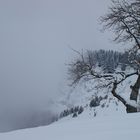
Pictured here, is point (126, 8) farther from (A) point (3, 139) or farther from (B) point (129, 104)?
(A) point (3, 139)

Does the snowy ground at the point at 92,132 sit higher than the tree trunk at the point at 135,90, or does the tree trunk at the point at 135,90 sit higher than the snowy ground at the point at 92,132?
the tree trunk at the point at 135,90

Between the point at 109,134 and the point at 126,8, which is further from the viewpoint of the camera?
the point at 126,8

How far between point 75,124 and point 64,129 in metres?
0.62

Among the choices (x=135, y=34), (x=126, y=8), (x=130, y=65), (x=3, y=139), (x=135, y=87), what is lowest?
(x=3, y=139)

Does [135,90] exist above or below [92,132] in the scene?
above

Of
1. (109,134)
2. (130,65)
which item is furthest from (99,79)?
(109,134)

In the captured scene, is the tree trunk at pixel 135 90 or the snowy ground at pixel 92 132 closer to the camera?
the snowy ground at pixel 92 132

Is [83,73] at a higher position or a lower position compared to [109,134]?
higher

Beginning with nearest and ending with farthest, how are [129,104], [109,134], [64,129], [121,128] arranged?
[109,134] < [121,128] < [64,129] < [129,104]

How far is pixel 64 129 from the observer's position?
8891mm

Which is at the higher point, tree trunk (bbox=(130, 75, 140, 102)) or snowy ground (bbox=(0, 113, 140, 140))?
tree trunk (bbox=(130, 75, 140, 102))

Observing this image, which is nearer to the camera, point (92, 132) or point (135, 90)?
point (92, 132)

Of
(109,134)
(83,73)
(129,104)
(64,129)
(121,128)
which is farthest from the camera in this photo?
(83,73)

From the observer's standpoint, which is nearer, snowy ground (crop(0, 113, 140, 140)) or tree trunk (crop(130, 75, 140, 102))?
snowy ground (crop(0, 113, 140, 140))
